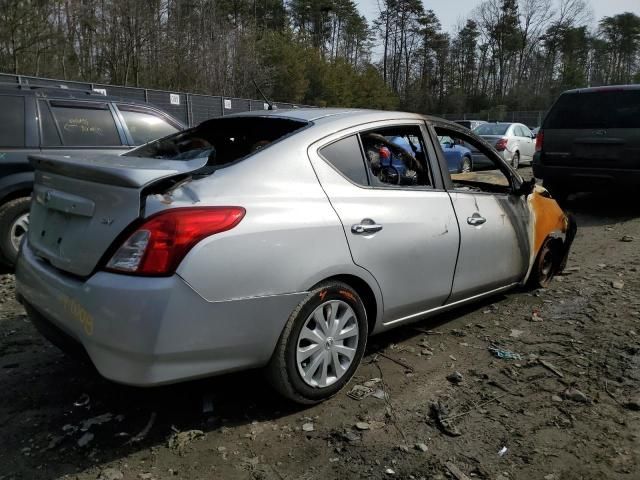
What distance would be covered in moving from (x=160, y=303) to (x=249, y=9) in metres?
46.7

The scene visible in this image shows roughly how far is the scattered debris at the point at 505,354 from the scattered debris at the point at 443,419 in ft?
2.73

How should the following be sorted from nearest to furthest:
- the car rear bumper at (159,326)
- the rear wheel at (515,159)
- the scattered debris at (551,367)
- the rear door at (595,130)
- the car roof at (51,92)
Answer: the car rear bumper at (159,326) → the scattered debris at (551,367) → the car roof at (51,92) → the rear door at (595,130) → the rear wheel at (515,159)

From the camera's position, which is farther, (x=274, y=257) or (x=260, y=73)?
(x=260, y=73)

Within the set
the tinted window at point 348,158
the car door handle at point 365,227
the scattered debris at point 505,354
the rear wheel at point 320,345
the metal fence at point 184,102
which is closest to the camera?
the rear wheel at point 320,345

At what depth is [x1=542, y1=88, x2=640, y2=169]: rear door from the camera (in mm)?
7867

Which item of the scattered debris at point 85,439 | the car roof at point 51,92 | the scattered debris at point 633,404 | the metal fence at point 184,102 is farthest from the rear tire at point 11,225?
the metal fence at point 184,102

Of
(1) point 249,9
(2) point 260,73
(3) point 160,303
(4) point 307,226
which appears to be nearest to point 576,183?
(4) point 307,226

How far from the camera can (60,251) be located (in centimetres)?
268

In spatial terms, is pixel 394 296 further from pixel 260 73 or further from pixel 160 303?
pixel 260 73

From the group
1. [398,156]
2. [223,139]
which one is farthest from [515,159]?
[223,139]

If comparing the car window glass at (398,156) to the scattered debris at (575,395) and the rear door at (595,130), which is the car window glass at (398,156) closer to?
the scattered debris at (575,395)

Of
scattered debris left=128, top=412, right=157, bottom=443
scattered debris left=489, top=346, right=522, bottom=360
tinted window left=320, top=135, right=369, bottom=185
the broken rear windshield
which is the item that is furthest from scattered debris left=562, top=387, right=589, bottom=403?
scattered debris left=128, top=412, right=157, bottom=443

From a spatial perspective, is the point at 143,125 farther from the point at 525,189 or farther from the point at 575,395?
the point at 575,395

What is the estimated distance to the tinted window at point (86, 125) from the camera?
5500 millimetres
